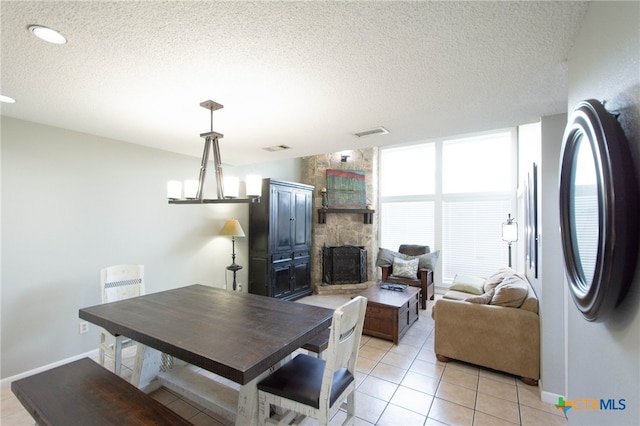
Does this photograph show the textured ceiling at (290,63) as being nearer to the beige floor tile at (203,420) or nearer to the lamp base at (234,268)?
the lamp base at (234,268)

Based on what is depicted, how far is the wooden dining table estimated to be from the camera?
1457mm

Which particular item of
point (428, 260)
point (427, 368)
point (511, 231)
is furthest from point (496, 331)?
point (428, 260)

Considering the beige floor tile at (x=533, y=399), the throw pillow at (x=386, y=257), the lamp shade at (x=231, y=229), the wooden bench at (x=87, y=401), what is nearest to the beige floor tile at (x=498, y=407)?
the beige floor tile at (x=533, y=399)

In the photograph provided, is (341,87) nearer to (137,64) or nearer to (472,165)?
(137,64)

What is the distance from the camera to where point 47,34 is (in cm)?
130

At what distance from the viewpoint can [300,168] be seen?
6.12 meters

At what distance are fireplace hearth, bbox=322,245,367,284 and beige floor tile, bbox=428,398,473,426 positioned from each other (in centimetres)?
341

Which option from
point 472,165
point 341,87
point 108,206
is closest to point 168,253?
point 108,206

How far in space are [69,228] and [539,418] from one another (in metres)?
4.43

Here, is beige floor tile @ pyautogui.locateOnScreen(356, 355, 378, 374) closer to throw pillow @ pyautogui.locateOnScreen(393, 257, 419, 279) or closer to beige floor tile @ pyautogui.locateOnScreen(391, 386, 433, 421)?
beige floor tile @ pyautogui.locateOnScreen(391, 386, 433, 421)

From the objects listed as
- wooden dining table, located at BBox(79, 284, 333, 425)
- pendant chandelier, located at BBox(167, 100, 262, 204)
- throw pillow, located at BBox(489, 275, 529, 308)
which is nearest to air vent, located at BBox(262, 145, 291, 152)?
pendant chandelier, located at BBox(167, 100, 262, 204)

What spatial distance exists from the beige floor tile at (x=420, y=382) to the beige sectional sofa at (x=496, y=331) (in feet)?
1.39

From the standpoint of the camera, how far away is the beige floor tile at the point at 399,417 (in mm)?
2031

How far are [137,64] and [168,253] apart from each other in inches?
104
